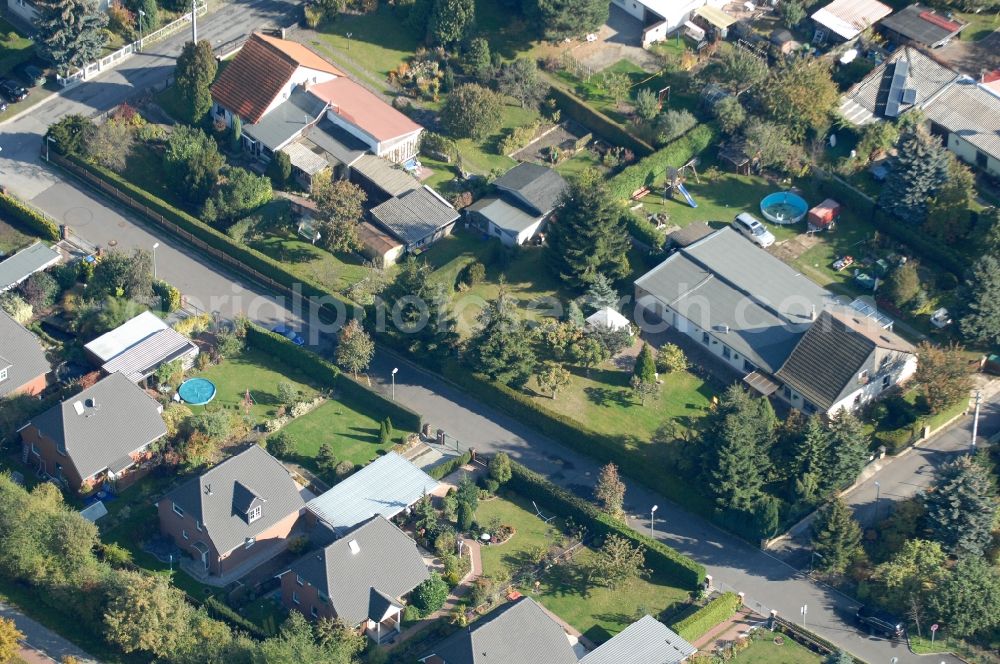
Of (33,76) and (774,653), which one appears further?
(33,76)

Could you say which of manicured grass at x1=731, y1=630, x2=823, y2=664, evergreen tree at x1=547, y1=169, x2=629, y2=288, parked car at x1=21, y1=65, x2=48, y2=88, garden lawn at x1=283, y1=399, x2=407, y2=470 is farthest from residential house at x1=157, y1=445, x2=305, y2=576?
parked car at x1=21, y1=65, x2=48, y2=88

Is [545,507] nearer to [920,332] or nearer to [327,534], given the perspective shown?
[327,534]

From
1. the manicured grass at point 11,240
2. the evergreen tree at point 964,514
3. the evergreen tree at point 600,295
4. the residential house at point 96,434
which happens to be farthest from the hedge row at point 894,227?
the manicured grass at point 11,240

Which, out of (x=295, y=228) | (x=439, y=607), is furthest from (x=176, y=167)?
(x=439, y=607)

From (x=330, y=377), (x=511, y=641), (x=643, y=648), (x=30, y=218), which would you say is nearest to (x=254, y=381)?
(x=330, y=377)

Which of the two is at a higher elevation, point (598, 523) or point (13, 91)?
point (13, 91)

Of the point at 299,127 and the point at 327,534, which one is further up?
the point at 299,127

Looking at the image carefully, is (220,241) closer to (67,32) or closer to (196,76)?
(196,76)
